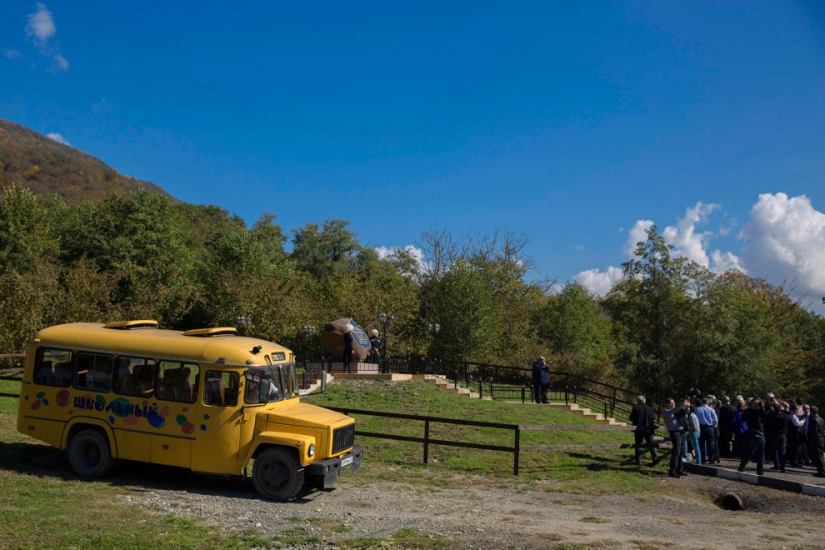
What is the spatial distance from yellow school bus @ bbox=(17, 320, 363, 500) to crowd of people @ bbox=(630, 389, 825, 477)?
8229 mm

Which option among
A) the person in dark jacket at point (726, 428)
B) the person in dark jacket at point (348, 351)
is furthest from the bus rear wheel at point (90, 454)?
the person in dark jacket at point (348, 351)

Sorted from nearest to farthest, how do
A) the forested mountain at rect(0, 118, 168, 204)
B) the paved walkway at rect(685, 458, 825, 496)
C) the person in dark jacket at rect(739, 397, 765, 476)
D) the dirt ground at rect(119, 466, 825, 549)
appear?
1. the dirt ground at rect(119, 466, 825, 549)
2. the paved walkway at rect(685, 458, 825, 496)
3. the person in dark jacket at rect(739, 397, 765, 476)
4. the forested mountain at rect(0, 118, 168, 204)

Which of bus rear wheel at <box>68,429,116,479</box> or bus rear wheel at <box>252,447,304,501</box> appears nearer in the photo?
bus rear wheel at <box>252,447,304,501</box>

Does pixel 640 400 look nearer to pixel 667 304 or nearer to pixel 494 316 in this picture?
pixel 494 316

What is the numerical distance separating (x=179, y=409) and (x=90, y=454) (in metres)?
1.96

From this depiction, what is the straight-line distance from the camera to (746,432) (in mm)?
16984

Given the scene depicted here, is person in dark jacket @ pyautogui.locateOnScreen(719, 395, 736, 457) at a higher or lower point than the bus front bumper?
higher

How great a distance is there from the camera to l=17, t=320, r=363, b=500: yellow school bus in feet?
34.9

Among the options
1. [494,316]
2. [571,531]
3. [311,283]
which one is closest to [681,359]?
[494,316]

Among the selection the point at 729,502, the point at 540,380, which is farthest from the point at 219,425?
the point at 540,380

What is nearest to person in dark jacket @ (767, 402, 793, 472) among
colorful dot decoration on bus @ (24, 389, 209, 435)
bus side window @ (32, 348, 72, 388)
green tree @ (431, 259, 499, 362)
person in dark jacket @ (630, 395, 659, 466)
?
person in dark jacket @ (630, 395, 659, 466)

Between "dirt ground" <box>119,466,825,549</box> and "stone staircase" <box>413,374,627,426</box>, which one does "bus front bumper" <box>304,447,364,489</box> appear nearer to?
"dirt ground" <box>119,466,825,549</box>

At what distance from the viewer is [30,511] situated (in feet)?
27.9

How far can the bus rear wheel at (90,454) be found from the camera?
1100cm
